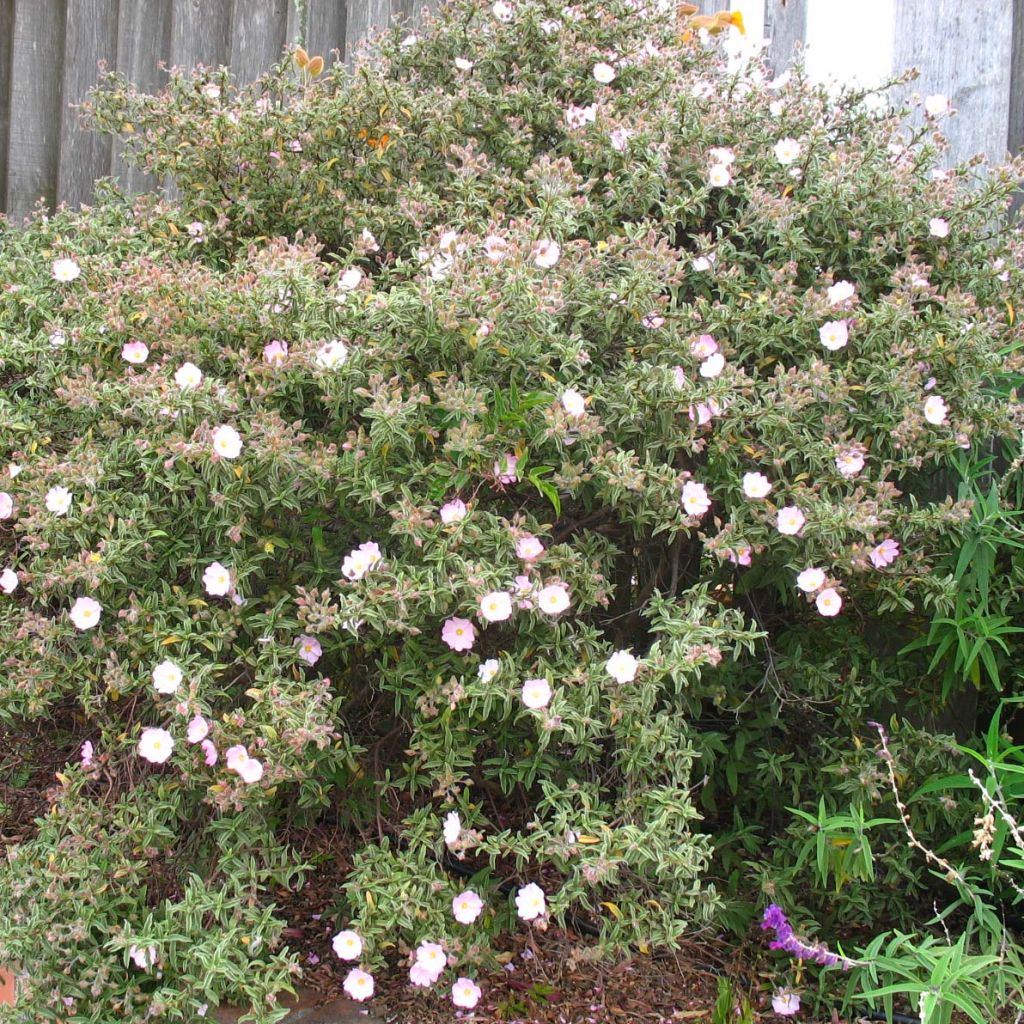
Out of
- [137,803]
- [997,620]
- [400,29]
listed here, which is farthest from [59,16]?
[997,620]

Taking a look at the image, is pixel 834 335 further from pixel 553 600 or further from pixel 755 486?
pixel 553 600

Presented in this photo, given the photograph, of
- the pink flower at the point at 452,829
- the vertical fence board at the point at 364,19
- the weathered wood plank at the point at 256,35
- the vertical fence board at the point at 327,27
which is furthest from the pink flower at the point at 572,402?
the weathered wood plank at the point at 256,35

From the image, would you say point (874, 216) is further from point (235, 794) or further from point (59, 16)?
point (59, 16)

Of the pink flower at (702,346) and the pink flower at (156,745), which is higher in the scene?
the pink flower at (702,346)

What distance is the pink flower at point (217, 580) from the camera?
1.82m

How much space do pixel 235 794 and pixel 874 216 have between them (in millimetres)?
1771

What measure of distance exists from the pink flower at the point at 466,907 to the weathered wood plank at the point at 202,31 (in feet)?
11.0

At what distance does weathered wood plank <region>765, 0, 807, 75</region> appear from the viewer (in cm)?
309

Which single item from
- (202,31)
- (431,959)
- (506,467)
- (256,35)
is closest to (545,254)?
(506,467)

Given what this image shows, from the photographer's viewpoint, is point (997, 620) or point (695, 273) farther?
point (695, 273)

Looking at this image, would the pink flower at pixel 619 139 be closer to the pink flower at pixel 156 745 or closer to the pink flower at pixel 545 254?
the pink flower at pixel 545 254

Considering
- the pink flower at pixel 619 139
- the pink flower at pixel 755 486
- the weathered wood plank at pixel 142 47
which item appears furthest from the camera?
the weathered wood plank at pixel 142 47

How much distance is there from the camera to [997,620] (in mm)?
2004

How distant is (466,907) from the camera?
71.9 inches
